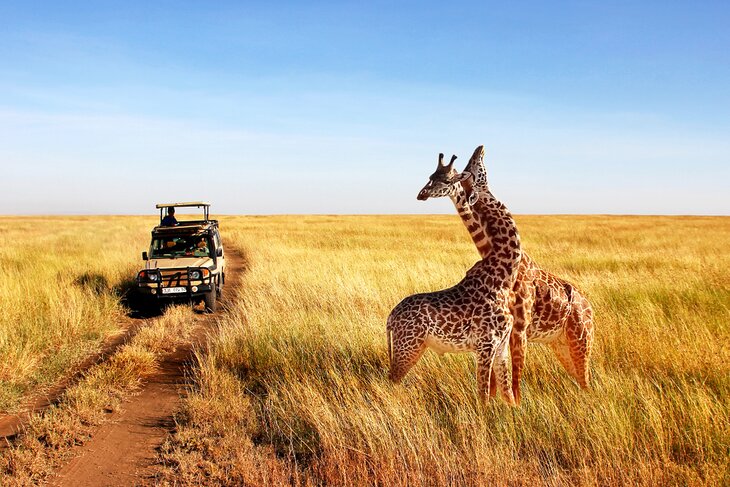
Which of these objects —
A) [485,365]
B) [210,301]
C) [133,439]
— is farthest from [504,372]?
[210,301]

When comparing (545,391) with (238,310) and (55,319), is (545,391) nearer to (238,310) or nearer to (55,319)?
(238,310)

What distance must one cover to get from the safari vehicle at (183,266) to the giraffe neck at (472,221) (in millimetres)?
8448

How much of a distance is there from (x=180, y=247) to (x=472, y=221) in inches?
402

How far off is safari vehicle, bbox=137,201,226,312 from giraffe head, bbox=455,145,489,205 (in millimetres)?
8583

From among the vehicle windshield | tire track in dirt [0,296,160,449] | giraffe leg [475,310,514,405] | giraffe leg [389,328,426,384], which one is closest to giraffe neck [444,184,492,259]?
giraffe leg [475,310,514,405]

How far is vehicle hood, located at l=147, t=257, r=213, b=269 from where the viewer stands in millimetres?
11422

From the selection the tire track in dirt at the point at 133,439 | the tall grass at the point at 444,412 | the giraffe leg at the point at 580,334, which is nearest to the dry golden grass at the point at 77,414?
the tire track in dirt at the point at 133,439

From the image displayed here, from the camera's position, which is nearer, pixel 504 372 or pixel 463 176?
pixel 463 176

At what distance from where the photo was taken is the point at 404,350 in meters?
4.14

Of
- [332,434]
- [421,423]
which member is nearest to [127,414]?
[332,434]

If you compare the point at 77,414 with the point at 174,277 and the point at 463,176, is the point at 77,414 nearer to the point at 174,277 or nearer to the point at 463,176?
the point at 463,176

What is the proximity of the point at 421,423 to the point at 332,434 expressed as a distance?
80cm

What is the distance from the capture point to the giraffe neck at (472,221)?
3.93 meters

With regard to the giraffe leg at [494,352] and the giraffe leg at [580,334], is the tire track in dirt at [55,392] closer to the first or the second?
the giraffe leg at [494,352]
